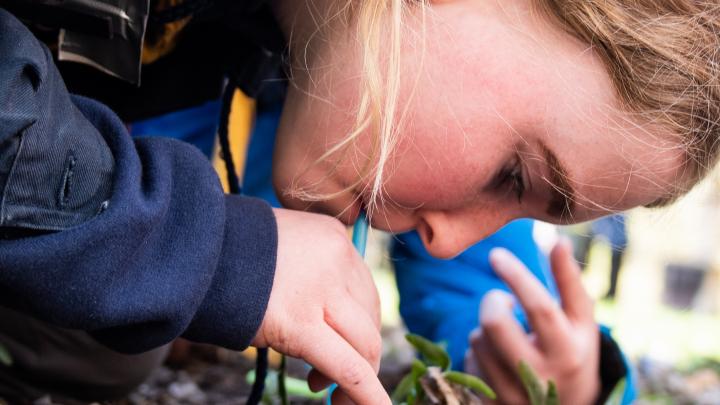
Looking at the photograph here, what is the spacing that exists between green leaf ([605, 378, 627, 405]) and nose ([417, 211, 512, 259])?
38 centimetres

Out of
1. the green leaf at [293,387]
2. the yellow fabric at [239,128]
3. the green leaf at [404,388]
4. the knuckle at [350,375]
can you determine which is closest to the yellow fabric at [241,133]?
the yellow fabric at [239,128]

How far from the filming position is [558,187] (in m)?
0.96

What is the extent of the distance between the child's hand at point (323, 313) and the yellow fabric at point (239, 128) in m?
0.82

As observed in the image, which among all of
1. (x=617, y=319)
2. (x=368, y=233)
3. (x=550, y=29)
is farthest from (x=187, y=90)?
(x=617, y=319)

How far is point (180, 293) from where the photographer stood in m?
0.78

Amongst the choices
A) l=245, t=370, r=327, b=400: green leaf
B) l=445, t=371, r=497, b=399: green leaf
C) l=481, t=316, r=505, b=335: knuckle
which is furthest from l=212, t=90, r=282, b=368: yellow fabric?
l=445, t=371, r=497, b=399: green leaf

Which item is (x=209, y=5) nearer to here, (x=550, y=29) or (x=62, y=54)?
(x=62, y=54)

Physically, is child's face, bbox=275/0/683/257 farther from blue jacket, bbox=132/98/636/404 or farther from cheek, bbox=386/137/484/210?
blue jacket, bbox=132/98/636/404

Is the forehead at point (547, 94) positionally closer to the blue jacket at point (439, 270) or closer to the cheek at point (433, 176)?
the cheek at point (433, 176)

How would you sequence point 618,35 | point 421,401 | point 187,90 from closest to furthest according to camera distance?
point 618,35 < point 421,401 < point 187,90

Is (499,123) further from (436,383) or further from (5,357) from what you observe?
(5,357)

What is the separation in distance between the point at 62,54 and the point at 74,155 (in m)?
0.32

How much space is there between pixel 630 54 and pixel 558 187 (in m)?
0.18

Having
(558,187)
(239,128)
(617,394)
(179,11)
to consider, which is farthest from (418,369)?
(239,128)
